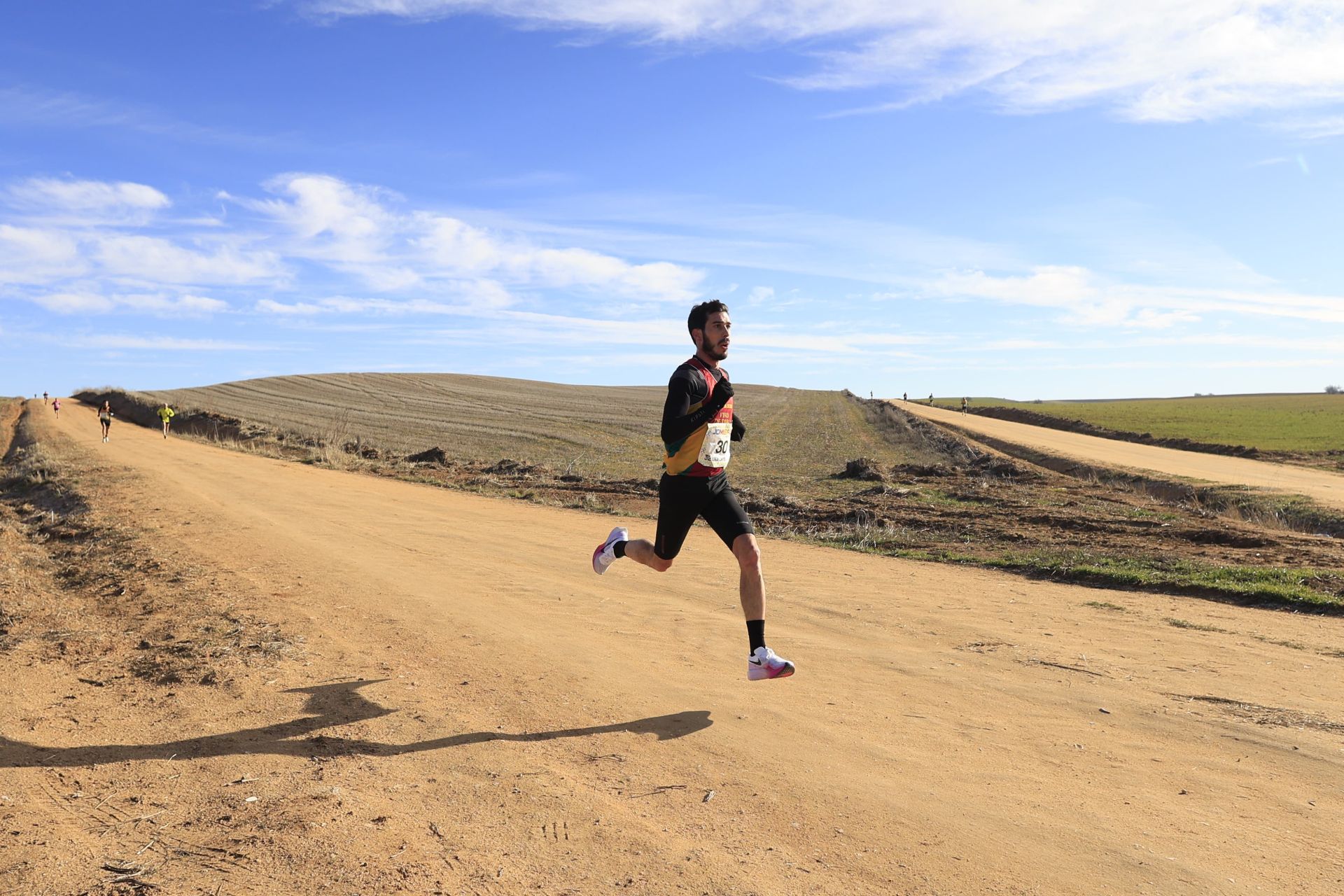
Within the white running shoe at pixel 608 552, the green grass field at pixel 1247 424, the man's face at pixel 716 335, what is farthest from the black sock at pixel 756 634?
the green grass field at pixel 1247 424

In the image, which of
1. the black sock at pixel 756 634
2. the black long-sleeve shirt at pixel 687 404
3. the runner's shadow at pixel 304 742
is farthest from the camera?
the black sock at pixel 756 634

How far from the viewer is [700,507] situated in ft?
18.4

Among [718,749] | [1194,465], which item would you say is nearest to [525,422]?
[1194,465]

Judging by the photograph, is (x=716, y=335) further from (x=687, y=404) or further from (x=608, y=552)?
(x=608, y=552)

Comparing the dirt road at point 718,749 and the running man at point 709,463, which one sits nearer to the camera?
the dirt road at point 718,749

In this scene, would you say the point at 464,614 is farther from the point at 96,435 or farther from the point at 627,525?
the point at 96,435

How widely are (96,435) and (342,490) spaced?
81.5 feet

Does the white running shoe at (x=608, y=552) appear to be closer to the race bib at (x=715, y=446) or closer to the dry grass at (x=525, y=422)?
the race bib at (x=715, y=446)

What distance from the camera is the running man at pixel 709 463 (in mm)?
5305

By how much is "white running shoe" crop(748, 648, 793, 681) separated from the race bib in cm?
116

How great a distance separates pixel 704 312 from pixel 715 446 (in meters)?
0.84

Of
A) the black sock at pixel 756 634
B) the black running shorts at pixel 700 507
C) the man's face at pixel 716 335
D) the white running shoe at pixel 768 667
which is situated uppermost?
the man's face at pixel 716 335

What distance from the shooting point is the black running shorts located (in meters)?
5.43

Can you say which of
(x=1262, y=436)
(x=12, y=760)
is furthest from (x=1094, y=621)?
(x=1262, y=436)
